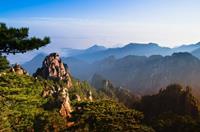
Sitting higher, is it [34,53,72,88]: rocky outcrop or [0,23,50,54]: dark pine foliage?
[0,23,50,54]: dark pine foliage

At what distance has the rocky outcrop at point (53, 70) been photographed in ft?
455

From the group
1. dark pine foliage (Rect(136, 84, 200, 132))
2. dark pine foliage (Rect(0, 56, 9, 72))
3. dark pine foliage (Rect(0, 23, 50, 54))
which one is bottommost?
dark pine foliage (Rect(136, 84, 200, 132))

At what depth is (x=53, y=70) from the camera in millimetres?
143250

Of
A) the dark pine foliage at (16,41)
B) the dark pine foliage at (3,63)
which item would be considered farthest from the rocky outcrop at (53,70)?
the dark pine foliage at (16,41)

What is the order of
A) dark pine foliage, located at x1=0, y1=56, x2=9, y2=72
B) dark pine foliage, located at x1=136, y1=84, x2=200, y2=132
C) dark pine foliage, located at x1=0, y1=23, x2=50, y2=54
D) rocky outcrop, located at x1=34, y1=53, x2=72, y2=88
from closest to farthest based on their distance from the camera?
dark pine foliage, located at x1=0, y1=23, x2=50, y2=54 → dark pine foliage, located at x1=0, y1=56, x2=9, y2=72 → dark pine foliage, located at x1=136, y1=84, x2=200, y2=132 → rocky outcrop, located at x1=34, y1=53, x2=72, y2=88

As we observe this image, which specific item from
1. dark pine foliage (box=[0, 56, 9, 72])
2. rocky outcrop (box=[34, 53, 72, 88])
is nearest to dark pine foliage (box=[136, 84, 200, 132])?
rocky outcrop (box=[34, 53, 72, 88])

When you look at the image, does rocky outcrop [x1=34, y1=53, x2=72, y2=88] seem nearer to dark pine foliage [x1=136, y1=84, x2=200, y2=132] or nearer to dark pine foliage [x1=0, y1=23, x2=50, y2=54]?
dark pine foliage [x1=136, y1=84, x2=200, y2=132]

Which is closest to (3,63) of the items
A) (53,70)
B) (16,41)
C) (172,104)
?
(16,41)

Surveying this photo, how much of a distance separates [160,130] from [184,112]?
127ft

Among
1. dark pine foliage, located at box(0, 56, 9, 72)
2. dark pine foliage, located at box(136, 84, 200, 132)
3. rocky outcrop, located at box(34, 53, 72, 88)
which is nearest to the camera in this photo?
dark pine foliage, located at box(0, 56, 9, 72)

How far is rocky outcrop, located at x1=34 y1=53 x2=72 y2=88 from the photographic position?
139 metres

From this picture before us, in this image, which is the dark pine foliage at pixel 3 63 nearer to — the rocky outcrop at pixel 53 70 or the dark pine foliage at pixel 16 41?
the dark pine foliage at pixel 16 41

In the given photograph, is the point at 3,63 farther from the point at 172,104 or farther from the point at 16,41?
Answer: the point at 172,104

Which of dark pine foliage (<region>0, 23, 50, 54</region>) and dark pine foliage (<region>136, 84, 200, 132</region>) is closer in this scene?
dark pine foliage (<region>0, 23, 50, 54</region>)
